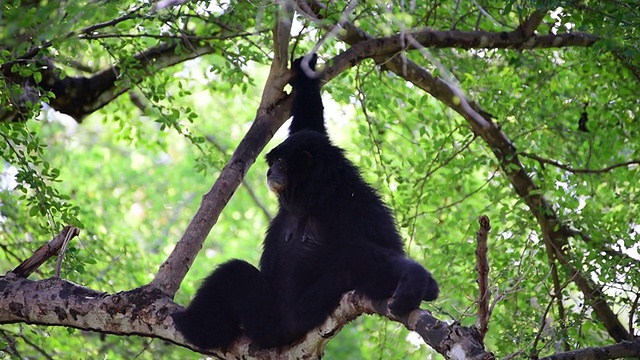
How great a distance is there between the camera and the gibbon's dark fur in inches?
193

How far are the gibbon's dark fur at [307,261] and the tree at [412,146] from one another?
5.5 inches

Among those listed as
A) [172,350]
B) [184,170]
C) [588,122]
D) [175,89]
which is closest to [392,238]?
[588,122]

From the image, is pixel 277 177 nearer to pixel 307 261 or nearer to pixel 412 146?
pixel 307 261

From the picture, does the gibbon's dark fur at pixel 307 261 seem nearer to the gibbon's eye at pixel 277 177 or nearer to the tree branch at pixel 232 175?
the gibbon's eye at pixel 277 177

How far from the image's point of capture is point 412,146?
9.34m

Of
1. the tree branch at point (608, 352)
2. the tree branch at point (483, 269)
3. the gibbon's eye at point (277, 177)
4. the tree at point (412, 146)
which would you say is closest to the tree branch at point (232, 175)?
the tree at point (412, 146)

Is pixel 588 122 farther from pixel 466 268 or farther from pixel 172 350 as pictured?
pixel 172 350

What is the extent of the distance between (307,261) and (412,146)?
4.05m

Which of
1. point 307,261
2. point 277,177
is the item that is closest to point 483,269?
point 307,261

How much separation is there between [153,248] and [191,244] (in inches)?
413

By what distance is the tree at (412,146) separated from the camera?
5238mm

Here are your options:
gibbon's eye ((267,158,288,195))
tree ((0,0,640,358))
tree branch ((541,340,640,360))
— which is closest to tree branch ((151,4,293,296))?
tree ((0,0,640,358))

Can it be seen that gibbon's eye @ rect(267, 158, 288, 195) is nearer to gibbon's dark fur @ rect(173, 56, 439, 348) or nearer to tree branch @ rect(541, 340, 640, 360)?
gibbon's dark fur @ rect(173, 56, 439, 348)

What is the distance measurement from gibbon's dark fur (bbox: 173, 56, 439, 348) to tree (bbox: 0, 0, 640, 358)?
0.46 feet
